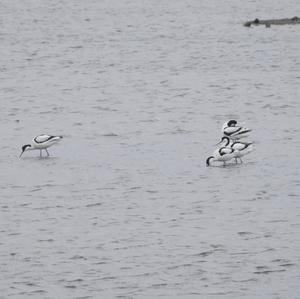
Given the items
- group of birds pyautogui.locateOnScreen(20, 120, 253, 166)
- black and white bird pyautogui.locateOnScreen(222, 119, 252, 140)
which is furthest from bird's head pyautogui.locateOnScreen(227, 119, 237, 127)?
black and white bird pyautogui.locateOnScreen(222, 119, 252, 140)

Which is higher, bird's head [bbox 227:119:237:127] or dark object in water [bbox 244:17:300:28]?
dark object in water [bbox 244:17:300:28]

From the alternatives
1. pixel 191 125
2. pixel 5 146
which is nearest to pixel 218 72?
pixel 191 125

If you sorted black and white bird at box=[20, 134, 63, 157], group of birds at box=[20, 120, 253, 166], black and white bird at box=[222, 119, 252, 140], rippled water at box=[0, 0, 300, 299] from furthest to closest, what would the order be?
black and white bird at box=[222, 119, 252, 140], black and white bird at box=[20, 134, 63, 157], group of birds at box=[20, 120, 253, 166], rippled water at box=[0, 0, 300, 299]

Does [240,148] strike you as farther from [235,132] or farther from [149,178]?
[149,178]

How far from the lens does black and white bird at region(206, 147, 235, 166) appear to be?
89.5 ft

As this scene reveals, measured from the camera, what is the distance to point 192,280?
18266 mm

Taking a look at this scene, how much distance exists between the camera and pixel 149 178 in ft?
86.2

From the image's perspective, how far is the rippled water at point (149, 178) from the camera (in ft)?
61.2

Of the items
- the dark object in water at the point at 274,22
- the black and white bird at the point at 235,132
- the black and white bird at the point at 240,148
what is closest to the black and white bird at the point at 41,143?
the black and white bird at the point at 235,132

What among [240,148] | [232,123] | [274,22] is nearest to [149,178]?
[240,148]

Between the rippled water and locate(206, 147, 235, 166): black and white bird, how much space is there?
0.29m

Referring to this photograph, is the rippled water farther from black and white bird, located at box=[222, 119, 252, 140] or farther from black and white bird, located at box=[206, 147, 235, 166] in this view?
black and white bird, located at box=[222, 119, 252, 140]

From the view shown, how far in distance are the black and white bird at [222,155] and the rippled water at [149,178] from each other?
29cm

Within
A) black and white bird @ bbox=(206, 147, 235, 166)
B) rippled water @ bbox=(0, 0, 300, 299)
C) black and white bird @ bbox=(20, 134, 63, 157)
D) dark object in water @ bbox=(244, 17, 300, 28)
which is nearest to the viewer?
rippled water @ bbox=(0, 0, 300, 299)
